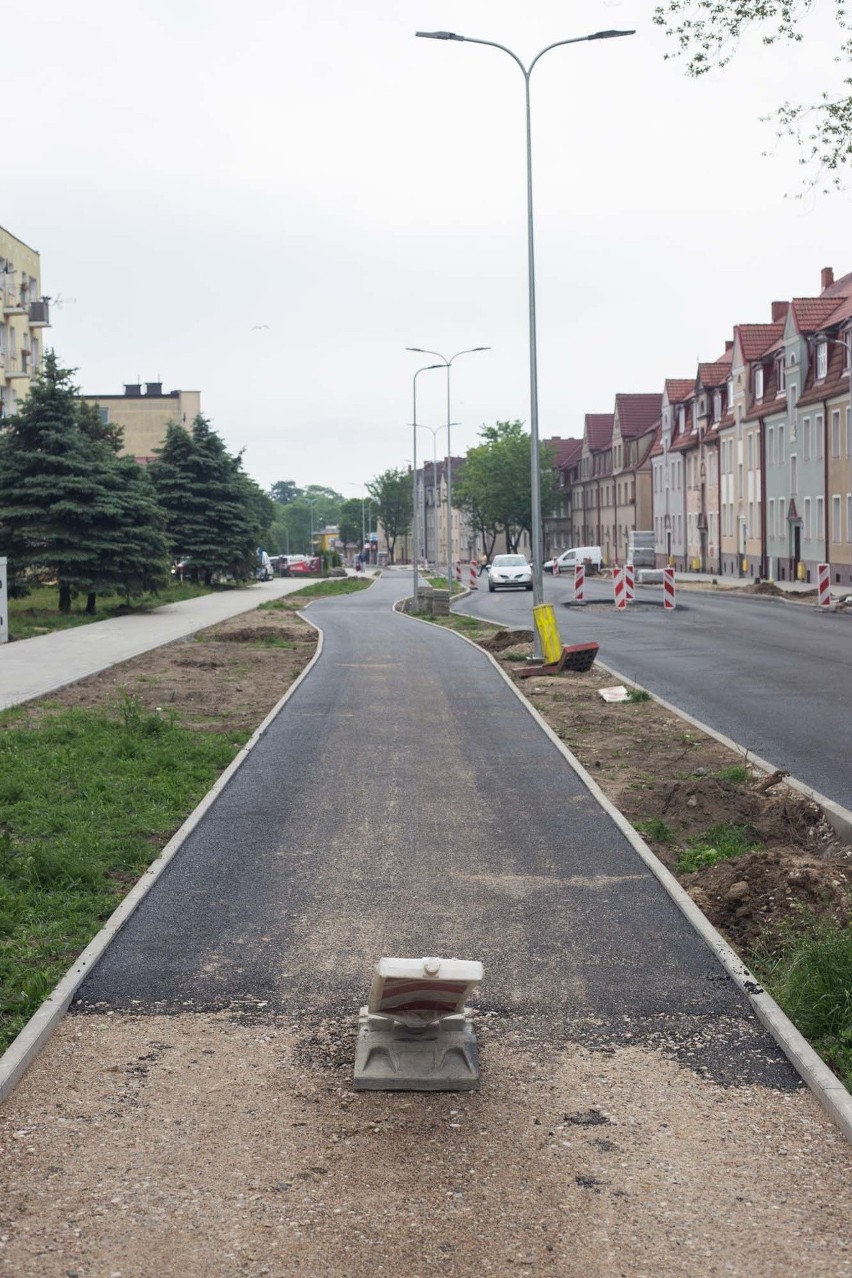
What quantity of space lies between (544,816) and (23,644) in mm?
20190

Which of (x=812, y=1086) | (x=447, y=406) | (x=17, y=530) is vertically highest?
(x=447, y=406)

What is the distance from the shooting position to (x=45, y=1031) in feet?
19.0

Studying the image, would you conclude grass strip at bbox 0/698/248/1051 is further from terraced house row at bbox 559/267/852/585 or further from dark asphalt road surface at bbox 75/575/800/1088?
terraced house row at bbox 559/267/852/585

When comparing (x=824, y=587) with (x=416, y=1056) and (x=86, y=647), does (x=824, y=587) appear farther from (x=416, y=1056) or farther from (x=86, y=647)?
(x=416, y=1056)

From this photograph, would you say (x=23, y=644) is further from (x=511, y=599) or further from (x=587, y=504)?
(x=587, y=504)

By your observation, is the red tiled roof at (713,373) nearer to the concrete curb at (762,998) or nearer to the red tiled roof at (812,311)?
the red tiled roof at (812,311)

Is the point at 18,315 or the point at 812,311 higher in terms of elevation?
the point at 18,315

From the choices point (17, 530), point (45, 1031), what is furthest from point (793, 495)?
point (45, 1031)

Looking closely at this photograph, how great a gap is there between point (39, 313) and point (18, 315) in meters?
1.40

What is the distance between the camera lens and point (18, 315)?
70.4 m

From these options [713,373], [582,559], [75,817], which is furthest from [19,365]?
[75,817]

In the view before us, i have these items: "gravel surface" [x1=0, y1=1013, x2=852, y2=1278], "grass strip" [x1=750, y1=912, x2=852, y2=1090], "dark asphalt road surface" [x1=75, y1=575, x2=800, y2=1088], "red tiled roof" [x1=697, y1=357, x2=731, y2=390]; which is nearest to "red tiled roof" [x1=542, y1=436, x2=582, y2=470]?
"red tiled roof" [x1=697, y1=357, x2=731, y2=390]

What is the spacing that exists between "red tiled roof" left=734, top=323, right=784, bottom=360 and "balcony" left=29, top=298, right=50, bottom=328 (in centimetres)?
3612

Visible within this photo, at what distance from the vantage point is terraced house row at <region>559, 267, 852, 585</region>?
5622 centimetres
